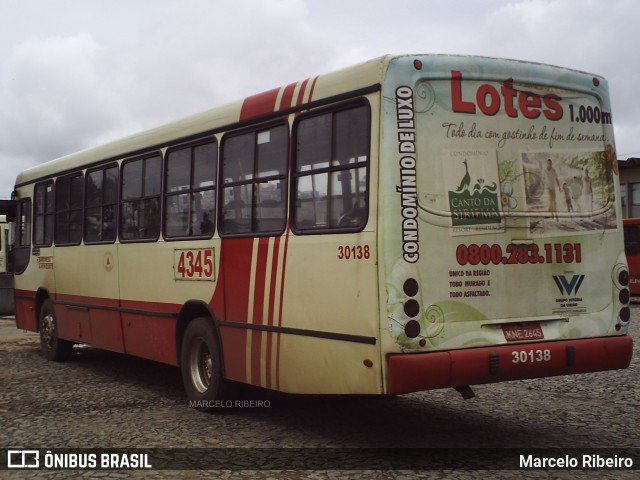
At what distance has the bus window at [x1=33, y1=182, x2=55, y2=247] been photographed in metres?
12.9

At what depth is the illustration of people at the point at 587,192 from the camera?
7125 mm

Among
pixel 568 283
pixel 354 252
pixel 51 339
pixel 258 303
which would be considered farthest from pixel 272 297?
pixel 51 339

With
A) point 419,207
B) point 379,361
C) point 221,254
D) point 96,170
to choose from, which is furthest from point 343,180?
point 96,170

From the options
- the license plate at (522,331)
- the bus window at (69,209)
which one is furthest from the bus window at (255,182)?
the bus window at (69,209)

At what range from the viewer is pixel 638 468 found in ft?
20.1

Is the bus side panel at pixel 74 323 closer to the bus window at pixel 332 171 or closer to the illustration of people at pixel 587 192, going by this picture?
the bus window at pixel 332 171

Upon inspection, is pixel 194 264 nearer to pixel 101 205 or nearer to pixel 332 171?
pixel 332 171

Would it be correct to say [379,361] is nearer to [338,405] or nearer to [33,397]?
[338,405]

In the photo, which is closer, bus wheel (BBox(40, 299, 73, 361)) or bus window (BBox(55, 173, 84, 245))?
bus window (BBox(55, 173, 84, 245))

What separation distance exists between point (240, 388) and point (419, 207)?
3250mm

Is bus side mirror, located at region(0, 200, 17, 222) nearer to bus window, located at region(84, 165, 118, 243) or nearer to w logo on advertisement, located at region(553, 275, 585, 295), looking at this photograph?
bus window, located at region(84, 165, 118, 243)

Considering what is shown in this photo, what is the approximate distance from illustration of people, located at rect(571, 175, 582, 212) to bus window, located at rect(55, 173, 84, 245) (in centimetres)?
712

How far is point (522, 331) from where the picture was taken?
666cm

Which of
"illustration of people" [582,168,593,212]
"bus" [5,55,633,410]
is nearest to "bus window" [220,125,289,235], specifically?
"bus" [5,55,633,410]
